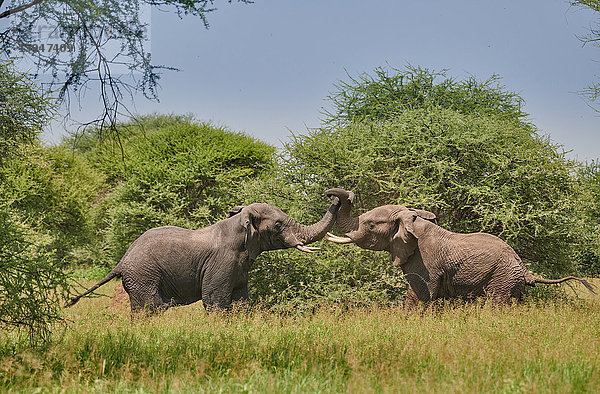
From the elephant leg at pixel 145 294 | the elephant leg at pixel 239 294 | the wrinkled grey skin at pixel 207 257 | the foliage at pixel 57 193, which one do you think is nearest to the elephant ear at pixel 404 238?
the wrinkled grey skin at pixel 207 257

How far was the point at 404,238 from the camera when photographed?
32.5 ft

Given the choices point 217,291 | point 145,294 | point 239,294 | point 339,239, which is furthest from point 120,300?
point 339,239

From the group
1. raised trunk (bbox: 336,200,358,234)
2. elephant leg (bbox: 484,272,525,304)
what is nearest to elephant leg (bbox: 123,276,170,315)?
raised trunk (bbox: 336,200,358,234)

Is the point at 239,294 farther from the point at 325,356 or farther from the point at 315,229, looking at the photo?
the point at 325,356

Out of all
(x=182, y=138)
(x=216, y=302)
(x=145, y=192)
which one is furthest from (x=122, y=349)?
(x=182, y=138)

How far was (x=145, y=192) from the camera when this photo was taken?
2848cm

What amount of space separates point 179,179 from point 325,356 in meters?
22.3

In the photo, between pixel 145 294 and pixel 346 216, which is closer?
pixel 145 294

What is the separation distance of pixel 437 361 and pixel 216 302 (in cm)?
468

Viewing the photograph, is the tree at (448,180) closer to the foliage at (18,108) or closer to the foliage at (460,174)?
the foliage at (460,174)

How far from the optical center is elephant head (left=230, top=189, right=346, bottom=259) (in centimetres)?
1015

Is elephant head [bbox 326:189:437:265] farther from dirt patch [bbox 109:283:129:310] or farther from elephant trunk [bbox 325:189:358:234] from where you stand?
dirt patch [bbox 109:283:129:310]

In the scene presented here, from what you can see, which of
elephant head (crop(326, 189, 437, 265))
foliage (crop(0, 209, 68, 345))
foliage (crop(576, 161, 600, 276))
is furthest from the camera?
foliage (crop(576, 161, 600, 276))

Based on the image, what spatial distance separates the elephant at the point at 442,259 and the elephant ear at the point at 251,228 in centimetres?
144
